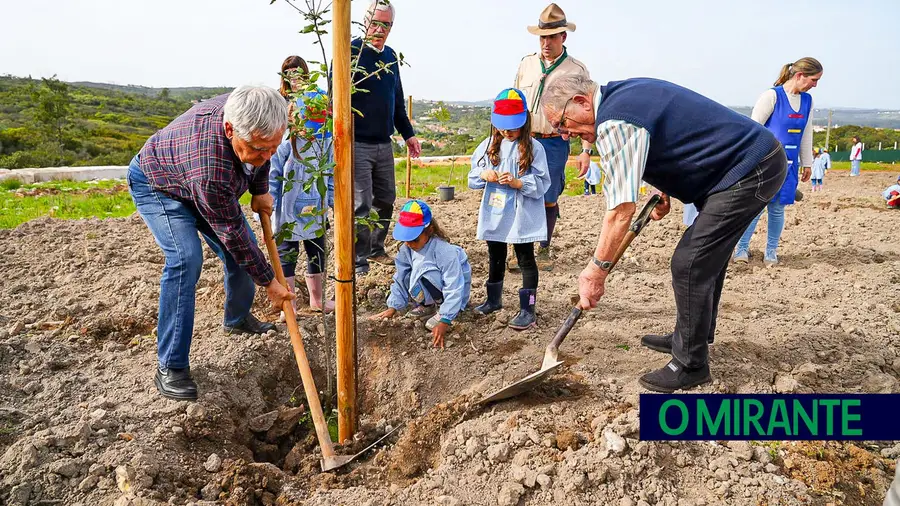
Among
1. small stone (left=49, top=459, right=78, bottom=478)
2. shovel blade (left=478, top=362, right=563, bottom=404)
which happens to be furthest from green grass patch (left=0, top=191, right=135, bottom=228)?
shovel blade (left=478, top=362, right=563, bottom=404)

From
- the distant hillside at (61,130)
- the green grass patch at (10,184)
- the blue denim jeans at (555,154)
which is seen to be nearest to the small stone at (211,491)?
the blue denim jeans at (555,154)

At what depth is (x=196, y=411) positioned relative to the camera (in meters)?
2.72

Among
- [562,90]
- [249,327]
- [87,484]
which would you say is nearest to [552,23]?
[562,90]

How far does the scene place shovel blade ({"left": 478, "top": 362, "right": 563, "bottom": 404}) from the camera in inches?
106

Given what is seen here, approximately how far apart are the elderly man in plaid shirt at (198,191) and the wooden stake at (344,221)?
0.27m

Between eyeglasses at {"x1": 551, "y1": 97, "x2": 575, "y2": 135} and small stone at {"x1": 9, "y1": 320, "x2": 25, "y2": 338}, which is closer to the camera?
eyeglasses at {"x1": 551, "y1": 97, "x2": 575, "y2": 135}

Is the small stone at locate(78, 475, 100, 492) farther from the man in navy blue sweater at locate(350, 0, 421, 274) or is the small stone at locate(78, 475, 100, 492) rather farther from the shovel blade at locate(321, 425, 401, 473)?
the man in navy blue sweater at locate(350, 0, 421, 274)

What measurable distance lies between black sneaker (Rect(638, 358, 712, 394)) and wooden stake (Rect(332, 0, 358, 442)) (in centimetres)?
146

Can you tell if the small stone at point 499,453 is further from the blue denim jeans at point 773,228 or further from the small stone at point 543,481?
the blue denim jeans at point 773,228

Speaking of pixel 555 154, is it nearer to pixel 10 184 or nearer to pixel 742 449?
pixel 742 449

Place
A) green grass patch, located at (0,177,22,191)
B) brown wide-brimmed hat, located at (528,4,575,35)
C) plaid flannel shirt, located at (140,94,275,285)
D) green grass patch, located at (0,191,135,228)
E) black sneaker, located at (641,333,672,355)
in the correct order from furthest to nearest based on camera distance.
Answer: green grass patch, located at (0,177,22,191) → green grass patch, located at (0,191,135,228) → brown wide-brimmed hat, located at (528,4,575,35) → black sneaker, located at (641,333,672,355) → plaid flannel shirt, located at (140,94,275,285)

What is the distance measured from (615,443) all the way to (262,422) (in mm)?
1741

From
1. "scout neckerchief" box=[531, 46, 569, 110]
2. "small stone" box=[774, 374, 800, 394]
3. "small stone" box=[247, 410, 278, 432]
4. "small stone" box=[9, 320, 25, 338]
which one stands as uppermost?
"scout neckerchief" box=[531, 46, 569, 110]

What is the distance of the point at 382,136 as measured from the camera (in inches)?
177
